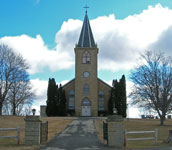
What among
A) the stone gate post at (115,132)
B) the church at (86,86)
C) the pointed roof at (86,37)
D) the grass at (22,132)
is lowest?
the grass at (22,132)

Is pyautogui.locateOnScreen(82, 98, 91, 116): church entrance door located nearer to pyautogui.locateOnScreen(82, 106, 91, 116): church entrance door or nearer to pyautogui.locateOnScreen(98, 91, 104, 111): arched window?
pyautogui.locateOnScreen(82, 106, 91, 116): church entrance door

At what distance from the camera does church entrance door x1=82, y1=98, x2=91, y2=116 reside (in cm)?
4966

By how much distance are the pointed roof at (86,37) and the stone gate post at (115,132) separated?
39.2 m

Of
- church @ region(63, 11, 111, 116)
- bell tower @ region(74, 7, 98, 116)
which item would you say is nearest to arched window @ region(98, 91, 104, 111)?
church @ region(63, 11, 111, 116)

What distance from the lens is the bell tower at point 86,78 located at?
4984 cm

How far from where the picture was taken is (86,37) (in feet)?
175

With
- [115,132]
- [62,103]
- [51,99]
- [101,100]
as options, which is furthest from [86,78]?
[115,132]

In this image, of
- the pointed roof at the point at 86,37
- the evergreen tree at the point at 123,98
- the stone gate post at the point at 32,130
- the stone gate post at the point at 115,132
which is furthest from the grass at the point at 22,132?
the pointed roof at the point at 86,37

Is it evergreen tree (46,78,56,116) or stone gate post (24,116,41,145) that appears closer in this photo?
stone gate post (24,116,41,145)

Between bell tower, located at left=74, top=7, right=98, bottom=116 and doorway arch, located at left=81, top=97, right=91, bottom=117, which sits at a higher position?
bell tower, located at left=74, top=7, right=98, bottom=116

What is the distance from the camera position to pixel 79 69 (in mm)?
51188

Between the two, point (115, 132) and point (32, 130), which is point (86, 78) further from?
point (32, 130)

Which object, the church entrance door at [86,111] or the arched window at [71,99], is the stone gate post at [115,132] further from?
the arched window at [71,99]

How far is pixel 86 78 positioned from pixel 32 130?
37536 mm
